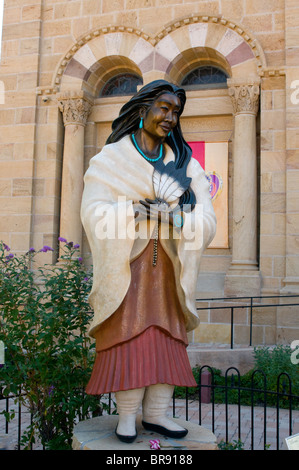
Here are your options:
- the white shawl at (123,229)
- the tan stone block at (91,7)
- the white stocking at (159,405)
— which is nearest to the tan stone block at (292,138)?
the tan stone block at (91,7)

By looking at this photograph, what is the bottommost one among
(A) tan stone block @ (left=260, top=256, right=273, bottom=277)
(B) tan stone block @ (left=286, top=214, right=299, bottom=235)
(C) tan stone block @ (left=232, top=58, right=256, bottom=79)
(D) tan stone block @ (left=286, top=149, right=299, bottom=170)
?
(A) tan stone block @ (left=260, top=256, right=273, bottom=277)

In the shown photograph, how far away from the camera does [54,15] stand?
1098cm

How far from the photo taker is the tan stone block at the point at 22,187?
1074 centimetres

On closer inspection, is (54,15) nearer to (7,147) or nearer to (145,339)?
(7,147)

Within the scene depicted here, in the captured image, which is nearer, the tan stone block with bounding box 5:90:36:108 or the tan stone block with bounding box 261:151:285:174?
the tan stone block with bounding box 261:151:285:174

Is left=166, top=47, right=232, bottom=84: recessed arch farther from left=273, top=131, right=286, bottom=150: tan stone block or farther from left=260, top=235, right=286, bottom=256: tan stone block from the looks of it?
left=260, top=235, right=286, bottom=256: tan stone block

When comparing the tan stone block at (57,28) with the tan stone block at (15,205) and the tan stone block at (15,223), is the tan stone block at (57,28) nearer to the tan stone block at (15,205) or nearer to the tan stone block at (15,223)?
the tan stone block at (15,205)

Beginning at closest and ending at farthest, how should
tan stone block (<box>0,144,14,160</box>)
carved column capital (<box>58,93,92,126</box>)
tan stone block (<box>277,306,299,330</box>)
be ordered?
tan stone block (<box>277,306,299,330</box>), carved column capital (<box>58,93,92,126</box>), tan stone block (<box>0,144,14,160</box>)

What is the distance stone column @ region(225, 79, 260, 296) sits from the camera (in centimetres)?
942

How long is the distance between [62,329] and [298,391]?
3.64 metres

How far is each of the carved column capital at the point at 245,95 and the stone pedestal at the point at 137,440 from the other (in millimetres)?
7184

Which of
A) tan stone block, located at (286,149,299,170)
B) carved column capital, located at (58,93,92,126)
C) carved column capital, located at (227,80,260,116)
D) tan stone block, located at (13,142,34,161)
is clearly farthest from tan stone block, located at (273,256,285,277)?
tan stone block, located at (13,142,34,161)

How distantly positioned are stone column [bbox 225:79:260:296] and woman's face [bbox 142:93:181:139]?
604 cm

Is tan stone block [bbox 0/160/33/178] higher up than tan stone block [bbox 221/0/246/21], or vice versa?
tan stone block [bbox 221/0/246/21]
